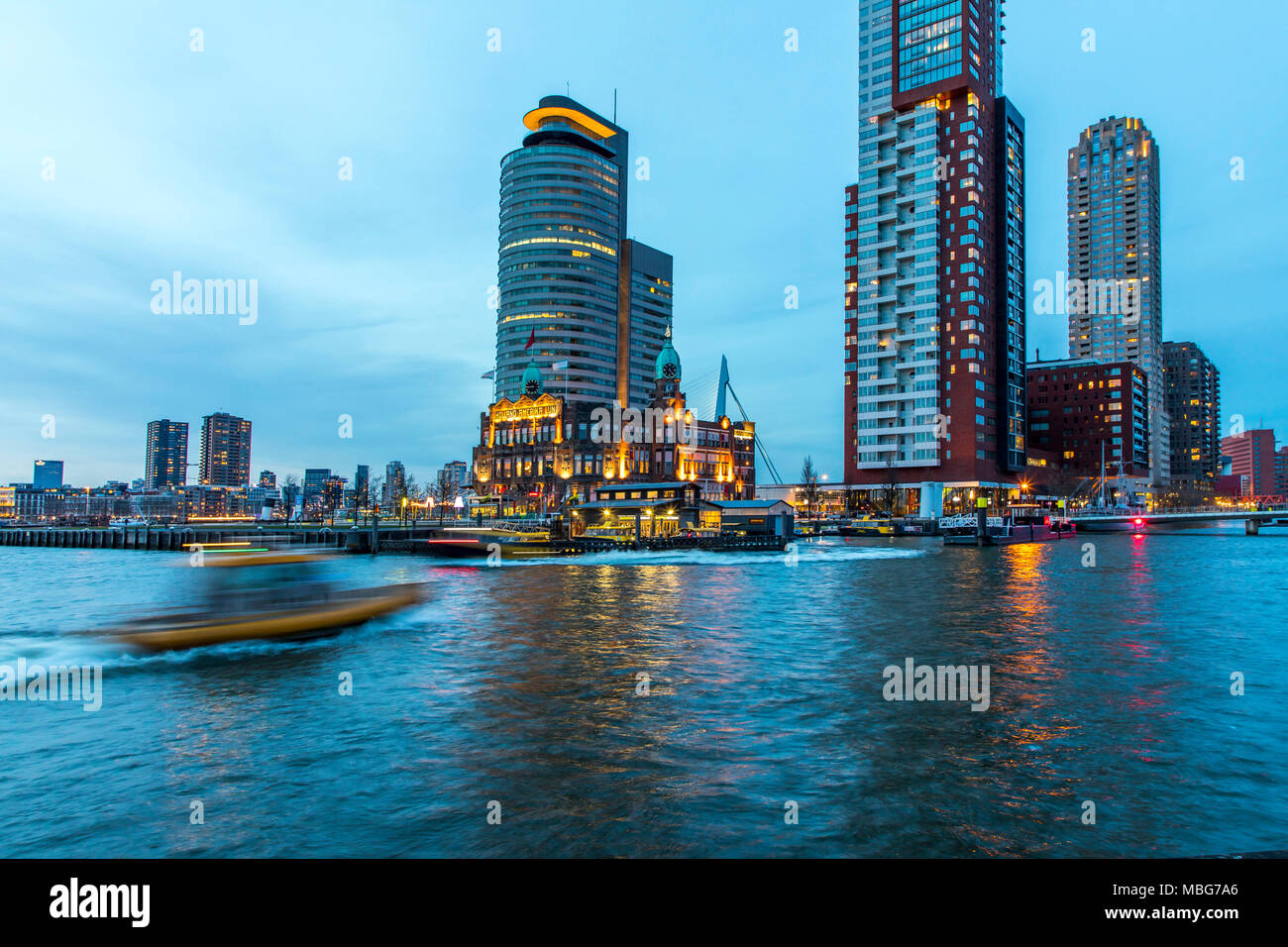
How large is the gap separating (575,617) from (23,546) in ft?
472

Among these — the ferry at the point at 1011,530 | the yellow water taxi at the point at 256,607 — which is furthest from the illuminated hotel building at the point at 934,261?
the yellow water taxi at the point at 256,607

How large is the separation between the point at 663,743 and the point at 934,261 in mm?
162928

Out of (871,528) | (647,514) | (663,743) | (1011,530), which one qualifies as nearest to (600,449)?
(647,514)

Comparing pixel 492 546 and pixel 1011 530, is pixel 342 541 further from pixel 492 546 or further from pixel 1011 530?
pixel 1011 530

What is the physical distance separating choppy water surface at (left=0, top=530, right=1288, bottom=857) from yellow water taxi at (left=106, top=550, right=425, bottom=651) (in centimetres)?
88

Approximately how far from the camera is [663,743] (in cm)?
1689

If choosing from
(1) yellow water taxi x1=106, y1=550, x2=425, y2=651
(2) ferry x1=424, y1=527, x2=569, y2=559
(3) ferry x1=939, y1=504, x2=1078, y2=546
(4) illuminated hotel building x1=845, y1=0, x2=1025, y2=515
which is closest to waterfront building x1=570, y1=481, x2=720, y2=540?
(2) ferry x1=424, y1=527, x2=569, y2=559

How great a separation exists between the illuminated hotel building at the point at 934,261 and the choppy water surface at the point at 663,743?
129 meters

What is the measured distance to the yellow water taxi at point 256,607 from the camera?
92.7 ft

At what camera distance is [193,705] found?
2078cm

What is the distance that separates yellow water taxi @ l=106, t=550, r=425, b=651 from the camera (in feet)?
92.7
